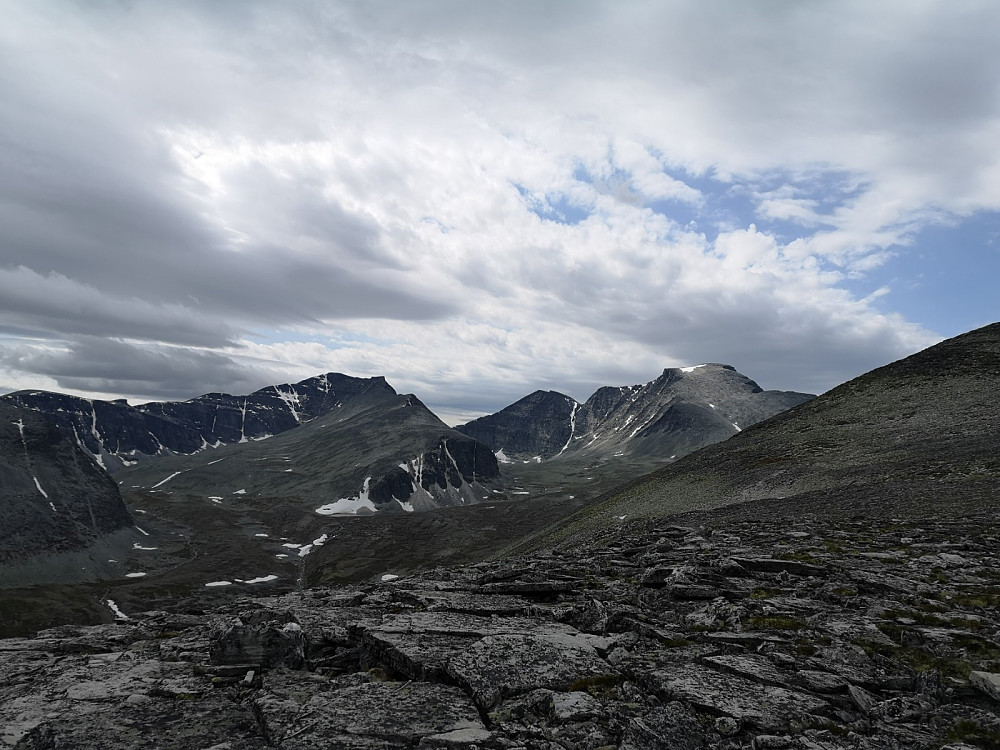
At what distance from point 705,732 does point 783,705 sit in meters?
1.97

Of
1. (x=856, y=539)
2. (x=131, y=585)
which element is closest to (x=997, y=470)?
(x=856, y=539)

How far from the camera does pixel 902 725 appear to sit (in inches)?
369

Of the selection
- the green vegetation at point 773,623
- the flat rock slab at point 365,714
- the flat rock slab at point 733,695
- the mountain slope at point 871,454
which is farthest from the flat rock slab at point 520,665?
the mountain slope at point 871,454

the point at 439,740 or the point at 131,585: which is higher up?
the point at 439,740

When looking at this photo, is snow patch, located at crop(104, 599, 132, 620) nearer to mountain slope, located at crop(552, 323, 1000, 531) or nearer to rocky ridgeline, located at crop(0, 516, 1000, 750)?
mountain slope, located at crop(552, 323, 1000, 531)

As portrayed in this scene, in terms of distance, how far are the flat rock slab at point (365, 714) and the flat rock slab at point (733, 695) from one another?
4296mm

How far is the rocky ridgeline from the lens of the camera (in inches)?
374

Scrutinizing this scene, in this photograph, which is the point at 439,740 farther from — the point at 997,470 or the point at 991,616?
the point at 997,470

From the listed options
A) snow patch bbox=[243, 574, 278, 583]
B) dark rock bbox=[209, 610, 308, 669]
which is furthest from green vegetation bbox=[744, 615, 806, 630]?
snow patch bbox=[243, 574, 278, 583]

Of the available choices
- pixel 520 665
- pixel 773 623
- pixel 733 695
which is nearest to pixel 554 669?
pixel 520 665

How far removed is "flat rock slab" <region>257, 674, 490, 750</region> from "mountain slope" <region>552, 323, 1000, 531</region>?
3923 centimetres

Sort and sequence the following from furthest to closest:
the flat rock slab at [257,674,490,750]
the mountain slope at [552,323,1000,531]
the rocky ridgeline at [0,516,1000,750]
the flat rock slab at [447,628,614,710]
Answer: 1. the mountain slope at [552,323,1000,531]
2. the flat rock slab at [447,628,614,710]
3. the rocky ridgeline at [0,516,1000,750]
4. the flat rock slab at [257,674,490,750]

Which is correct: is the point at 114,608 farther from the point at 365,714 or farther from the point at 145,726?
the point at 365,714

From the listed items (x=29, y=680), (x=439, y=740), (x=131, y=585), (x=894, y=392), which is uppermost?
(x=894, y=392)
